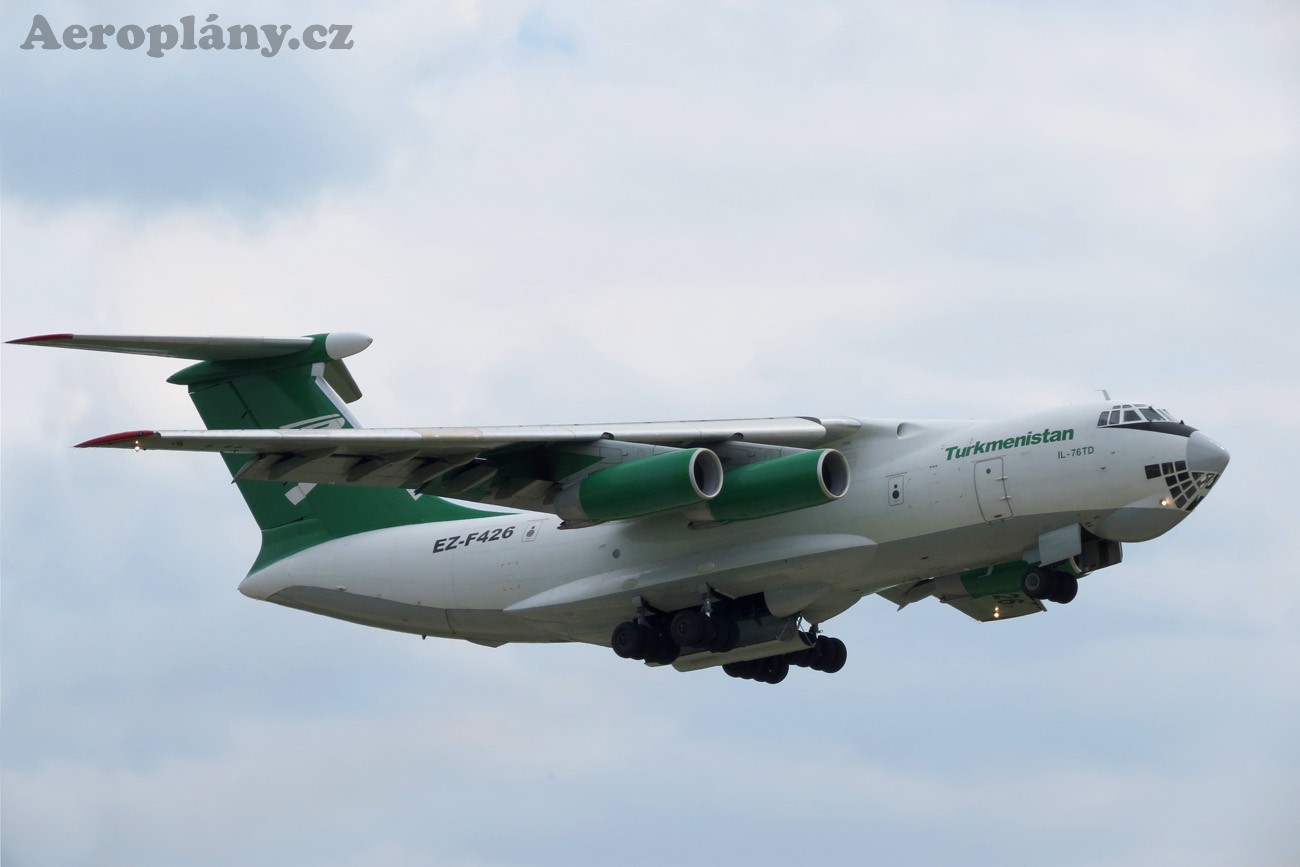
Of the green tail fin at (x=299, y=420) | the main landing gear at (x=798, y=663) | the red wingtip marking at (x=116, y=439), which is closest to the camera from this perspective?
the red wingtip marking at (x=116, y=439)

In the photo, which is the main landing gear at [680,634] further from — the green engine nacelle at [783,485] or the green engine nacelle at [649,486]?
the green engine nacelle at [649,486]

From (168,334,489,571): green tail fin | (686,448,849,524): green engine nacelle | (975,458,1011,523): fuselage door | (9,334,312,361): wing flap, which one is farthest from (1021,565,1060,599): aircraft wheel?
(9,334,312,361): wing flap

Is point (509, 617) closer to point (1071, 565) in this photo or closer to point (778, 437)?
point (778, 437)

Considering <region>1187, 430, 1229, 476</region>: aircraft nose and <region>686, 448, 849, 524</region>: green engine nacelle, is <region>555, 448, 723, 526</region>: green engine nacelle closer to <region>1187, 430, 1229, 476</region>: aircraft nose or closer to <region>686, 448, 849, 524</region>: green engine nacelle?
<region>686, 448, 849, 524</region>: green engine nacelle

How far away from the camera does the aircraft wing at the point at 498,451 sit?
13.8m

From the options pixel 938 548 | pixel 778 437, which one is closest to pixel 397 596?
pixel 778 437

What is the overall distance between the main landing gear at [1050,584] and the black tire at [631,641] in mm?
2894

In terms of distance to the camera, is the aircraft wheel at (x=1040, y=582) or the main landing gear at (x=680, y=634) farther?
the main landing gear at (x=680, y=634)

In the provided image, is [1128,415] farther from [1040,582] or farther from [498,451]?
[498,451]

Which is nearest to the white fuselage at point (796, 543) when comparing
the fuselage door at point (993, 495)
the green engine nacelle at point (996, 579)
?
the fuselage door at point (993, 495)

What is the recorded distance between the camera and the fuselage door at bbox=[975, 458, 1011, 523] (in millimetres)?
13765

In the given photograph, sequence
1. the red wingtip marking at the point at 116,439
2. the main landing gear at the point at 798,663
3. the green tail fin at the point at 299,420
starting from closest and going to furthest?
the red wingtip marking at the point at 116,439, the main landing gear at the point at 798,663, the green tail fin at the point at 299,420

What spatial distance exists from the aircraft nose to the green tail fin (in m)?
6.08

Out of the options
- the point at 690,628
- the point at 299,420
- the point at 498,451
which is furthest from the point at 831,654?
the point at 299,420
